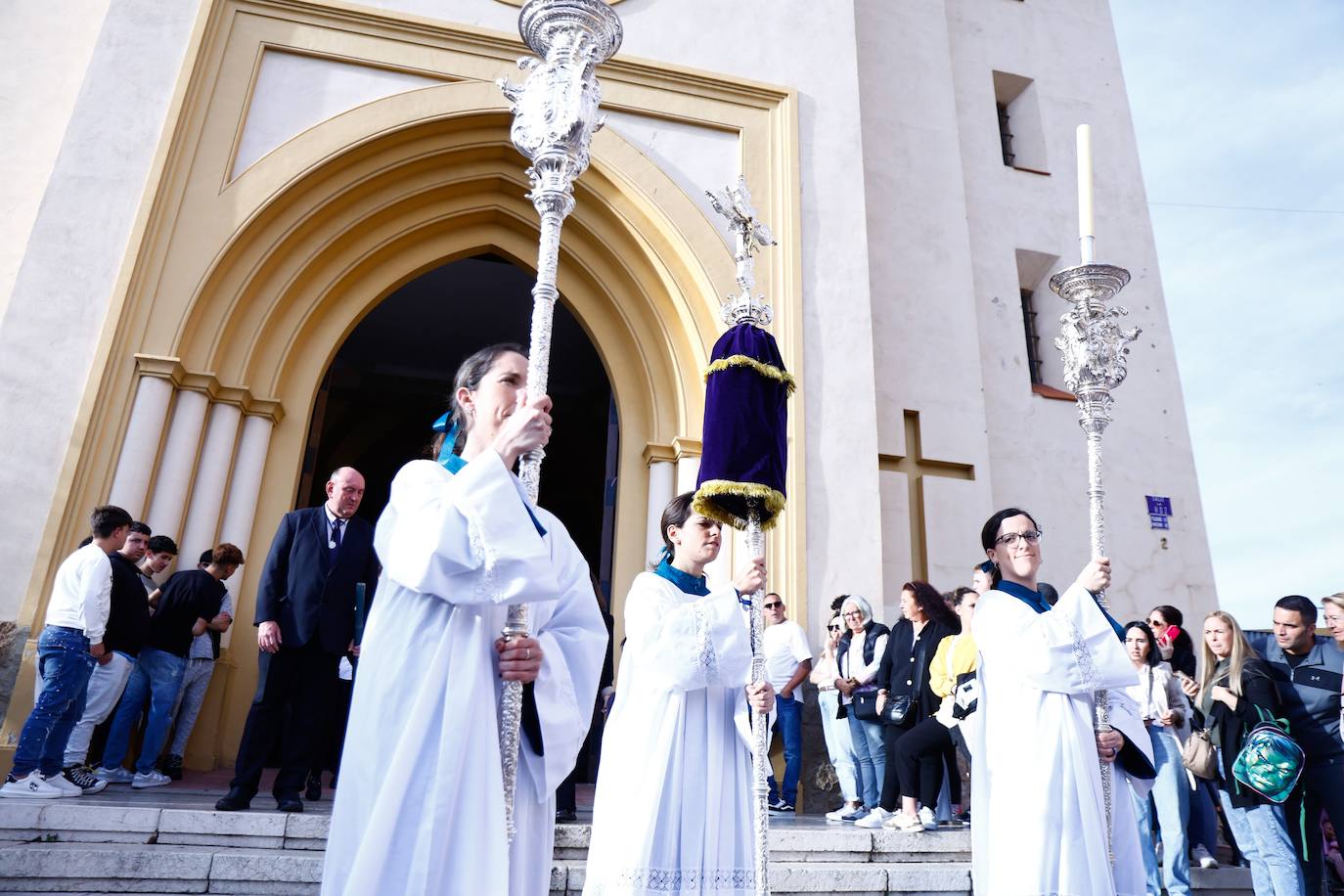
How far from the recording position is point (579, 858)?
4.98 metres

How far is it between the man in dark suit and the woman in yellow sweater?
129 inches

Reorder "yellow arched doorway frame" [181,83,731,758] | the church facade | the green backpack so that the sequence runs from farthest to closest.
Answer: "yellow arched doorway frame" [181,83,731,758]
the church facade
the green backpack

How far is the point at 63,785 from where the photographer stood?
5180 millimetres

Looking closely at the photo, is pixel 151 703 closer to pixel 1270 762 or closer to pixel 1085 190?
pixel 1085 190

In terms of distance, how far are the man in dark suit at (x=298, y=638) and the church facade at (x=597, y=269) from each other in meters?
2.38

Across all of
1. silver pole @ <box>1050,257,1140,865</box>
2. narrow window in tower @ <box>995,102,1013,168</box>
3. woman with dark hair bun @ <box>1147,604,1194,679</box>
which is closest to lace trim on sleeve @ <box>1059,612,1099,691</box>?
silver pole @ <box>1050,257,1140,865</box>

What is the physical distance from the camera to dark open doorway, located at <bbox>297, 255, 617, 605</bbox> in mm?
12625

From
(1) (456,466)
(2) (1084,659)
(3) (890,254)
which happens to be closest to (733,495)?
(2) (1084,659)

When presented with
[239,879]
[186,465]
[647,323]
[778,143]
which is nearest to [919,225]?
[778,143]

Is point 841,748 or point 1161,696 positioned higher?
point 1161,696

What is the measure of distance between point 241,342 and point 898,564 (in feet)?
19.4

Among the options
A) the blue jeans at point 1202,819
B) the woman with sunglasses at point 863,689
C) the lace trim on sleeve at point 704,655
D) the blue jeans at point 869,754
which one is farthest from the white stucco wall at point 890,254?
the lace trim on sleeve at point 704,655

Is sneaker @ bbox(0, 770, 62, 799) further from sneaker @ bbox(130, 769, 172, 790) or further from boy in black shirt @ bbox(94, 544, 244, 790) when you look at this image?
boy in black shirt @ bbox(94, 544, 244, 790)

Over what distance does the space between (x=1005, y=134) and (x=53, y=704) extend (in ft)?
35.6
